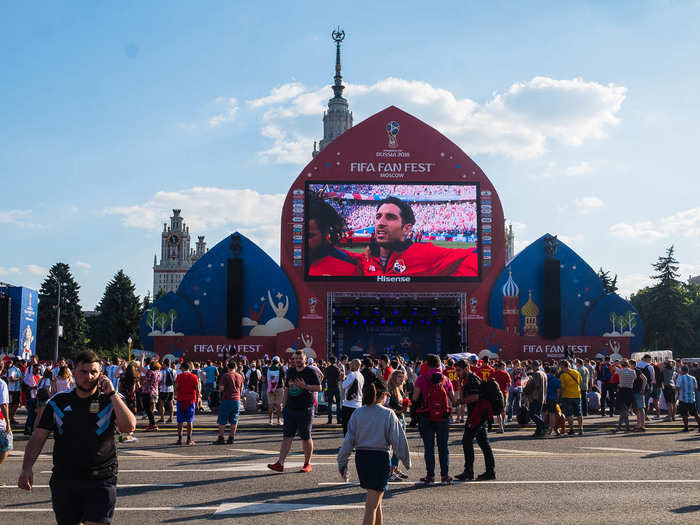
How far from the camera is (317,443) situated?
1557cm

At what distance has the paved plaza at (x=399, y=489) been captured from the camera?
8.33 m

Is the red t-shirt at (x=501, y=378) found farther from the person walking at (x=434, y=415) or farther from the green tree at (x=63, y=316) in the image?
the green tree at (x=63, y=316)

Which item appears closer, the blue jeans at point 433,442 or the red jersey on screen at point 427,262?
the blue jeans at point 433,442

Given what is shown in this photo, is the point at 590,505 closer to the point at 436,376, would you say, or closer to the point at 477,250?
the point at 436,376

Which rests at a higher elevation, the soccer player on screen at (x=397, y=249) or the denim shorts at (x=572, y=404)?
the soccer player on screen at (x=397, y=249)

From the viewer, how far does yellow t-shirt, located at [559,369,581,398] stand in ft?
57.0

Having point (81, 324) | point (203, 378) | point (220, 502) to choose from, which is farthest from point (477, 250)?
point (81, 324)

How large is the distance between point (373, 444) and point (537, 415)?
36.4 feet

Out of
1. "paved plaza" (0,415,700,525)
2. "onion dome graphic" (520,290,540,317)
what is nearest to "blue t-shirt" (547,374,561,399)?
"paved plaza" (0,415,700,525)

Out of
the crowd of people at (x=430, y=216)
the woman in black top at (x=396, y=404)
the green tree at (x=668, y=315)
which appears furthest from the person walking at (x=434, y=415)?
the green tree at (x=668, y=315)

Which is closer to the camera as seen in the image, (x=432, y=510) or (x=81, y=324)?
(x=432, y=510)

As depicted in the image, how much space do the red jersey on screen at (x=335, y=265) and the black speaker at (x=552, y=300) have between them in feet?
35.7

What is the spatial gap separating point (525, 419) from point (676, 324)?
48.2 m

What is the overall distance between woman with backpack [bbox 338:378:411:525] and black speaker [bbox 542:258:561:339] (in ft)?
117
